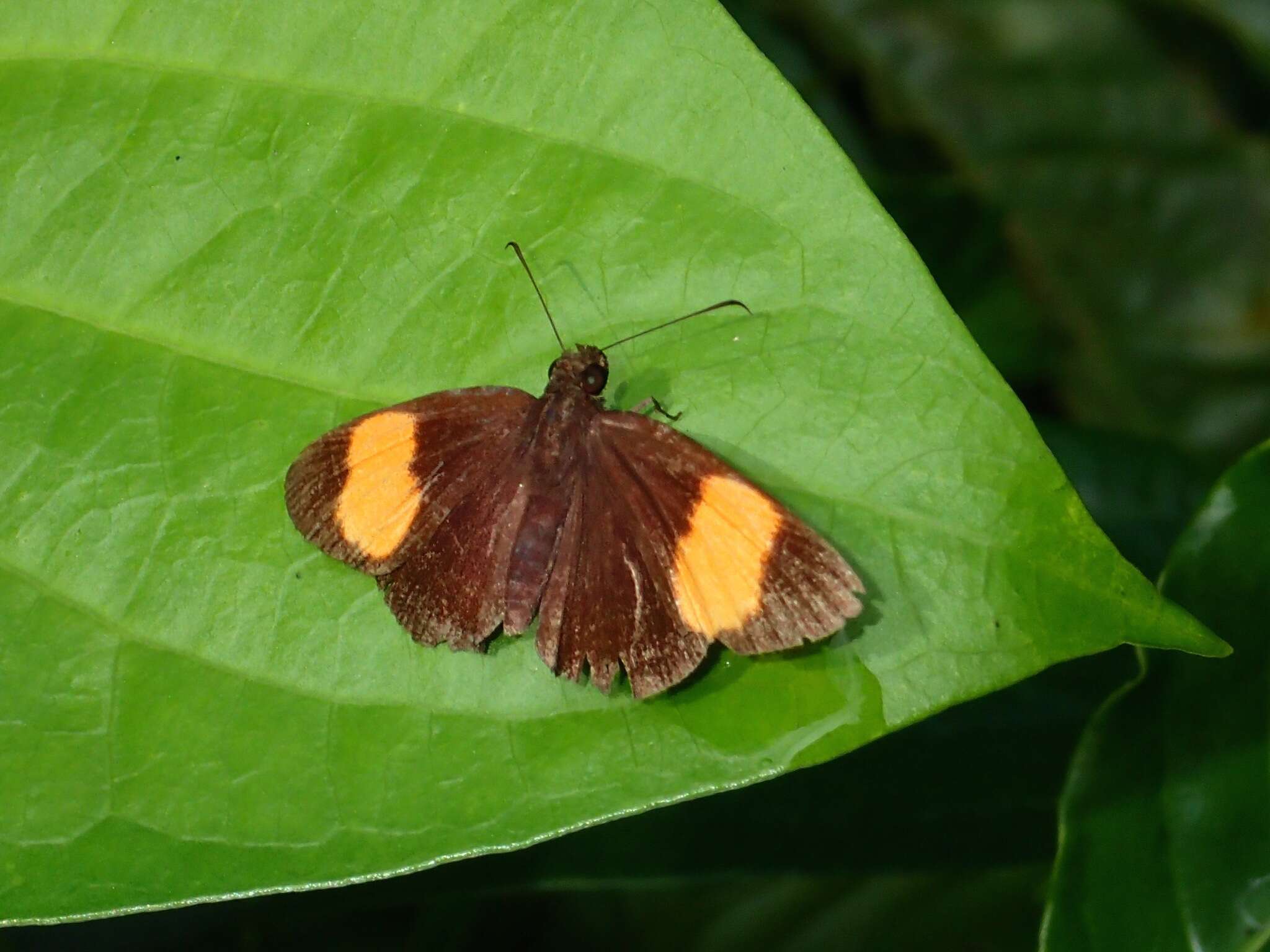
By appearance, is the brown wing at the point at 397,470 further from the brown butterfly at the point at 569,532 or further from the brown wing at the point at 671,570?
the brown wing at the point at 671,570

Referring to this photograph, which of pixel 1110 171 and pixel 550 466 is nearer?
pixel 550 466

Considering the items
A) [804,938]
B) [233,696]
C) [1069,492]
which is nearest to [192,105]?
[233,696]

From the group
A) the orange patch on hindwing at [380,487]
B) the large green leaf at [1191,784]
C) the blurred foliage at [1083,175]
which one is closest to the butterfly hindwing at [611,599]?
the orange patch on hindwing at [380,487]

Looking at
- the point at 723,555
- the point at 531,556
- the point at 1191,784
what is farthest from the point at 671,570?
the point at 1191,784

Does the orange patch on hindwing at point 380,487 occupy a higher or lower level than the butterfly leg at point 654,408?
higher

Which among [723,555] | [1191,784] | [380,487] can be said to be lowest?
[1191,784]

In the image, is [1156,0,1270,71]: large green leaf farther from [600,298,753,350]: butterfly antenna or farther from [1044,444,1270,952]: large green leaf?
[600,298,753,350]: butterfly antenna

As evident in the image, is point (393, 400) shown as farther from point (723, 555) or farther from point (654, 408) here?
point (723, 555)
